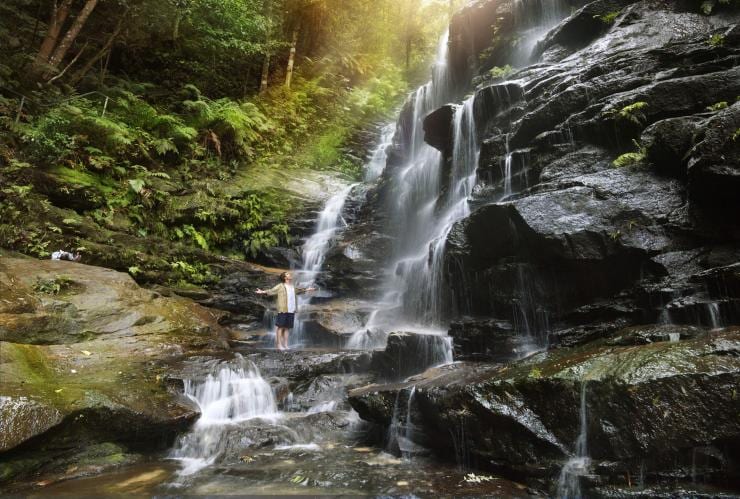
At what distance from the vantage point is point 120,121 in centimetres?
1341

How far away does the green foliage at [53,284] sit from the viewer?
763 cm

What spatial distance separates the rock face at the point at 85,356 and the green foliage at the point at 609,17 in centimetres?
1171

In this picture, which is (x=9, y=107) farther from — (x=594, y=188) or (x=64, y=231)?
(x=594, y=188)

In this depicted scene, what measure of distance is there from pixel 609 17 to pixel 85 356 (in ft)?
43.0

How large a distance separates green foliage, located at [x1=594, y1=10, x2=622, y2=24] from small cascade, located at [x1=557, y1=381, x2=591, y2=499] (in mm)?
10110

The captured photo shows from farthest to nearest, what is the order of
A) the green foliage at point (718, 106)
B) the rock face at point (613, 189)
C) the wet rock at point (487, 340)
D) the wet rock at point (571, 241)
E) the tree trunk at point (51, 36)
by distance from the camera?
the tree trunk at point (51, 36)
the wet rock at point (487, 340)
the green foliage at point (718, 106)
the wet rock at point (571, 241)
the rock face at point (613, 189)

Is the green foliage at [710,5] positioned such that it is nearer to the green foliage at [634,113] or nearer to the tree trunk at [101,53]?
the green foliage at [634,113]

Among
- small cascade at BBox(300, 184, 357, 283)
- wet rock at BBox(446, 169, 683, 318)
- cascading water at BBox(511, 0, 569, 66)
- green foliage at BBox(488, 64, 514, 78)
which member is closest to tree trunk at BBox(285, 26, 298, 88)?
small cascade at BBox(300, 184, 357, 283)

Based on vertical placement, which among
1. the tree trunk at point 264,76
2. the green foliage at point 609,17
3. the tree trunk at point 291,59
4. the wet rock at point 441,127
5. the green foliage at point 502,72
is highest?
the tree trunk at point 291,59

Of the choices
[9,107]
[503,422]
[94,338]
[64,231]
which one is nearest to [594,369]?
[503,422]

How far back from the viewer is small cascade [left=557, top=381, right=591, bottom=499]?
12.9ft

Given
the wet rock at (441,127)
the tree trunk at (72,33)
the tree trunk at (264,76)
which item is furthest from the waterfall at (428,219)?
the tree trunk at (72,33)

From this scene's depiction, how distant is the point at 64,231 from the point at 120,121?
4.94m

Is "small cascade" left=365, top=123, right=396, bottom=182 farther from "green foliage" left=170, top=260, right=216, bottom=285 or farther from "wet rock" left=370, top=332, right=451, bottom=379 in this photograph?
"wet rock" left=370, top=332, right=451, bottom=379
